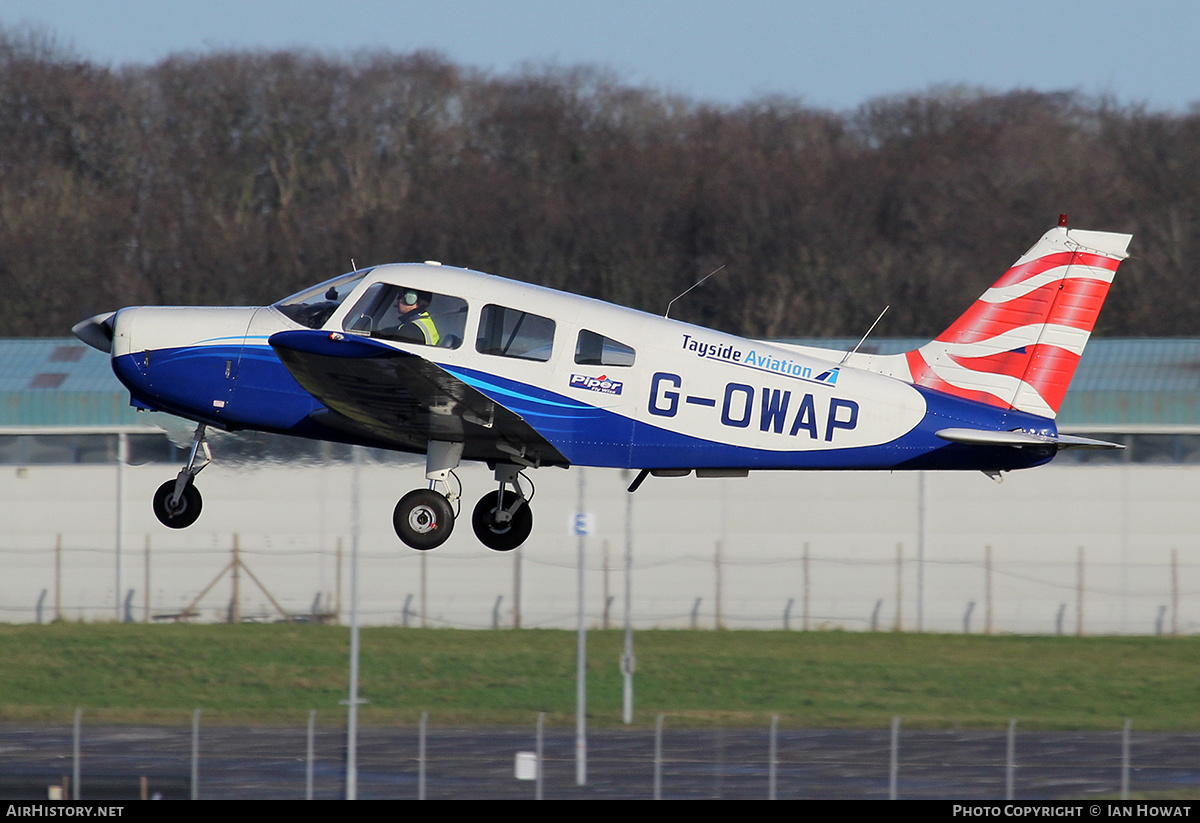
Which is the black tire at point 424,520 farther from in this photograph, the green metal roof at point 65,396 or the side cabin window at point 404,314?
the green metal roof at point 65,396

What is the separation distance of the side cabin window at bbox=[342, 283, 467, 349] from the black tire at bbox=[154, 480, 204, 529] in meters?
2.68

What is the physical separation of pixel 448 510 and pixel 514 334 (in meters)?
1.88

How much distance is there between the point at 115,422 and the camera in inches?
1462

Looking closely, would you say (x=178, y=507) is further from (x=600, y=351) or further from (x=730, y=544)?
(x=730, y=544)

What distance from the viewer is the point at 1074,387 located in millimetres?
36219

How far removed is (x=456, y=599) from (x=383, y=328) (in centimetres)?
2532

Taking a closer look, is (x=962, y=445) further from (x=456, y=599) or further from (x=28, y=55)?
(x=28, y=55)

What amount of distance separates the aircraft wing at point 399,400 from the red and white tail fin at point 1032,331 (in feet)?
13.5

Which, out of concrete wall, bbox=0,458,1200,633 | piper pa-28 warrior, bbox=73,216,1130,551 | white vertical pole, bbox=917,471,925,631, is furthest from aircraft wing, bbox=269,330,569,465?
white vertical pole, bbox=917,471,925,631

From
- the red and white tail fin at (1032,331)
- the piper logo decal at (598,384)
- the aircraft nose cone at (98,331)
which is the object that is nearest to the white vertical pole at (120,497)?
the aircraft nose cone at (98,331)

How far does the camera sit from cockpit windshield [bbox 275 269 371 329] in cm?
1553

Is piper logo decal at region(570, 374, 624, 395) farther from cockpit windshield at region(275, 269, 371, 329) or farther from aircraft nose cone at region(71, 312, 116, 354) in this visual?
aircraft nose cone at region(71, 312, 116, 354)

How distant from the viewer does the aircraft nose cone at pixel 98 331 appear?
16797 millimetres

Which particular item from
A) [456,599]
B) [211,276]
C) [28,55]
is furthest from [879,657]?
[28,55]
